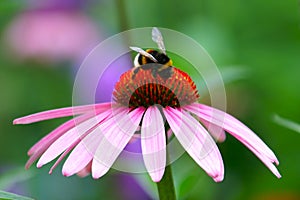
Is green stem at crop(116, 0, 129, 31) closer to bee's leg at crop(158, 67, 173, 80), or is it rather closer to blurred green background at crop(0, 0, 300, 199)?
blurred green background at crop(0, 0, 300, 199)

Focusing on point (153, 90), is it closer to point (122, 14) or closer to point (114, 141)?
point (114, 141)

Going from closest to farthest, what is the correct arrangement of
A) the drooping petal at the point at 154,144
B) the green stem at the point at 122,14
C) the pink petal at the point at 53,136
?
1. the drooping petal at the point at 154,144
2. the pink petal at the point at 53,136
3. the green stem at the point at 122,14

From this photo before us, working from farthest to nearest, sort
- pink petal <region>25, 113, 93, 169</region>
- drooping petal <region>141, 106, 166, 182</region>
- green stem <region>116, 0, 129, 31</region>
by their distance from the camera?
1. green stem <region>116, 0, 129, 31</region>
2. pink petal <region>25, 113, 93, 169</region>
3. drooping petal <region>141, 106, 166, 182</region>

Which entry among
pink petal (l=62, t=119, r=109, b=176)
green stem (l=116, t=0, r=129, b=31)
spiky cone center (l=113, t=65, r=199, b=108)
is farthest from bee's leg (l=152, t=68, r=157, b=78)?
green stem (l=116, t=0, r=129, b=31)

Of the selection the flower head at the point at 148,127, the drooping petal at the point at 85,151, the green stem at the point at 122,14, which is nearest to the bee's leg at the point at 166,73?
the flower head at the point at 148,127

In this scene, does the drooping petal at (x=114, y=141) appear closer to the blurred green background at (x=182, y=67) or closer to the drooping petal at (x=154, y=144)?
the drooping petal at (x=154, y=144)

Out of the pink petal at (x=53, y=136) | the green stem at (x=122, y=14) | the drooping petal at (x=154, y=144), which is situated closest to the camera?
the drooping petal at (x=154, y=144)

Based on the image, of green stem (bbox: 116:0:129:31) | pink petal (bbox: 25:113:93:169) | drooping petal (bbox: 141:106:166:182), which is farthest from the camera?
green stem (bbox: 116:0:129:31)

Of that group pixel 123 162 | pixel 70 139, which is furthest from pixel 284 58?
pixel 70 139

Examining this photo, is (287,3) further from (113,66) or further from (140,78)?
(140,78)
